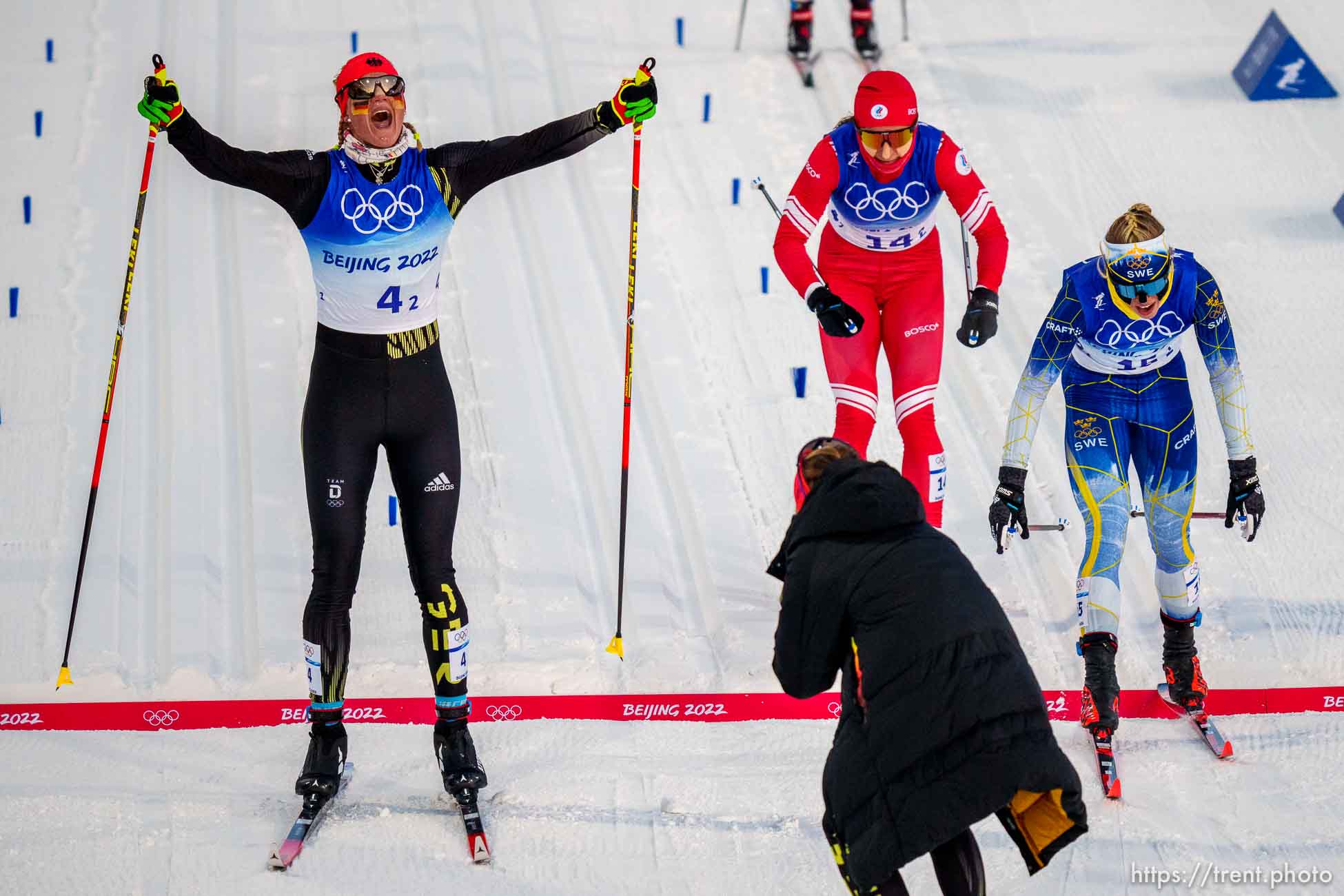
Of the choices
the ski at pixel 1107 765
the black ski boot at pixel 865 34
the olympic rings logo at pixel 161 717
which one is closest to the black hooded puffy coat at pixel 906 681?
the ski at pixel 1107 765

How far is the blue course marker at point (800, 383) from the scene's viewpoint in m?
8.02

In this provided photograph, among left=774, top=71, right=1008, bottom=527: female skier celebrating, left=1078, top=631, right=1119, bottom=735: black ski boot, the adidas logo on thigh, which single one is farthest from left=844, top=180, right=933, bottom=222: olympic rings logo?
the adidas logo on thigh

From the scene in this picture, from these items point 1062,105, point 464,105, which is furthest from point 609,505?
point 1062,105

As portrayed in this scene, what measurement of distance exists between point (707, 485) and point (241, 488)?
83.4 inches

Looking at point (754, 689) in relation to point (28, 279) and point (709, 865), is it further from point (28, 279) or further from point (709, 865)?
point (28, 279)

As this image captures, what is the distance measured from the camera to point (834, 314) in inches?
233

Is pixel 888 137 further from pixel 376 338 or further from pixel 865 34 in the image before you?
pixel 865 34

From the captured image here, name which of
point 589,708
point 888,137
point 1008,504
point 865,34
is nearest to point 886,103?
point 888,137

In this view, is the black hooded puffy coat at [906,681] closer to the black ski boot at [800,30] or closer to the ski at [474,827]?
the ski at [474,827]

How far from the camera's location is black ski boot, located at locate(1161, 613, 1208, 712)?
5719 millimetres

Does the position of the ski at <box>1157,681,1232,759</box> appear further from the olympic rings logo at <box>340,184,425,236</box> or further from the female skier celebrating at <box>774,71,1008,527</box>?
the olympic rings logo at <box>340,184,425,236</box>

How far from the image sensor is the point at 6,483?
7258 mm

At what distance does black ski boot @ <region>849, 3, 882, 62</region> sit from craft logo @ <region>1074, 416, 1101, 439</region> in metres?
5.99

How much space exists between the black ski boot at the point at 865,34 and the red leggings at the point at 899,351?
5124 millimetres
